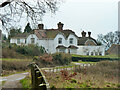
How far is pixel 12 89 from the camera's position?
792 cm

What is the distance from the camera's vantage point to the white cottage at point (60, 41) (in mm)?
20188

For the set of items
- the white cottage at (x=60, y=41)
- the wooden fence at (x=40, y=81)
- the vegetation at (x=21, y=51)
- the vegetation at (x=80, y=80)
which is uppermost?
the white cottage at (x=60, y=41)

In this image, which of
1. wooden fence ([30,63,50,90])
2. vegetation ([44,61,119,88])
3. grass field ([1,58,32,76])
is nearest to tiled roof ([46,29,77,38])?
grass field ([1,58,32,76])

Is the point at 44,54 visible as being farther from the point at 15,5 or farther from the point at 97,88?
the point at 97,88

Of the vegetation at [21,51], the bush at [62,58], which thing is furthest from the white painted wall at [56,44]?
the bush at [62,58]

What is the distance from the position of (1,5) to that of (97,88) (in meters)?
6.00

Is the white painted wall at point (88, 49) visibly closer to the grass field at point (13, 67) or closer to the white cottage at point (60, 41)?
the white cottage at point (60, 41)

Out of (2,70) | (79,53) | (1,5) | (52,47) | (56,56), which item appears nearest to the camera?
(1,5)

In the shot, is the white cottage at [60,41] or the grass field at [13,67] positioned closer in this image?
the grass field at [13,67]

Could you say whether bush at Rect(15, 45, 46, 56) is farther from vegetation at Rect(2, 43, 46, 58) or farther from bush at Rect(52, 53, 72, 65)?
bush at Rect(52, 53, 72, 65)

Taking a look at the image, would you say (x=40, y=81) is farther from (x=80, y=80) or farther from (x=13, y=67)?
(x=13, y=67)

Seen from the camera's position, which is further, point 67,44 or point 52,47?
point 67,44

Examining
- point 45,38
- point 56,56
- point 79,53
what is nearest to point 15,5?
point 45,38

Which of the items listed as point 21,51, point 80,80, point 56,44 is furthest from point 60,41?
point 80,80
